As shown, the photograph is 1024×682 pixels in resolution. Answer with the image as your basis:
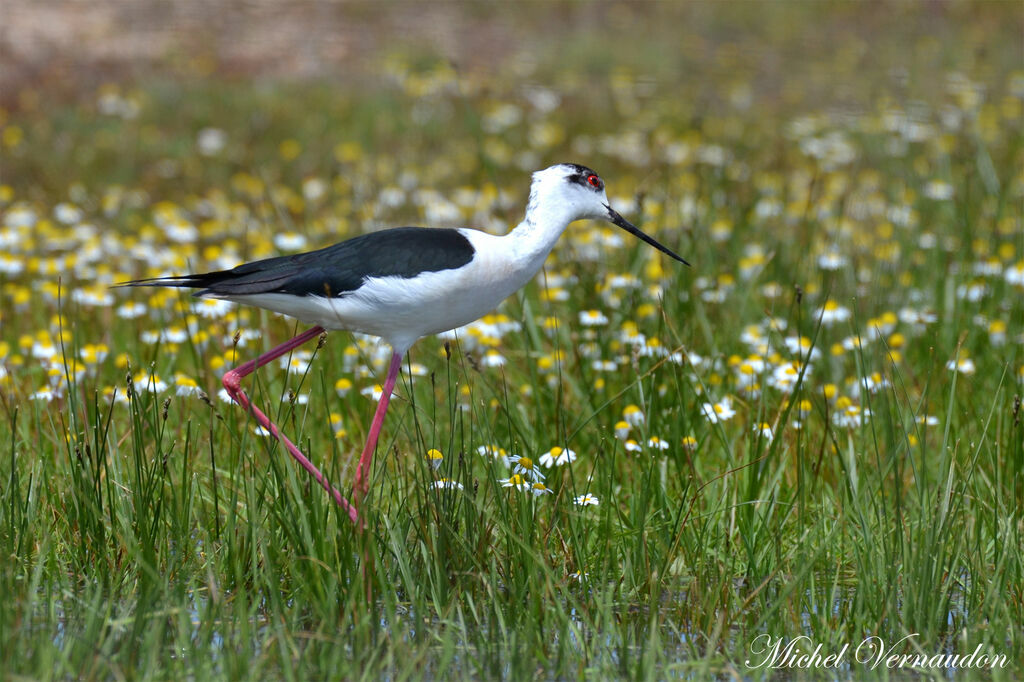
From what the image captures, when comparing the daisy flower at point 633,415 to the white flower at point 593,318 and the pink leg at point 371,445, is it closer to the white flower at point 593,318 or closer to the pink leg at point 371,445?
the white flower at point 593,318

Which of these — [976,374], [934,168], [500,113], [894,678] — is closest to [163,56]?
[500,113]

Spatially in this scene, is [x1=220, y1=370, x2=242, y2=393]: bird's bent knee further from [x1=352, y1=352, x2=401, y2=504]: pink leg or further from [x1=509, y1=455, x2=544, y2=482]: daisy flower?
[x1=509, y1=455, x2=544, y2=482]: daisy flower

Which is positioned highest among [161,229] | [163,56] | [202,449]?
[163,56]

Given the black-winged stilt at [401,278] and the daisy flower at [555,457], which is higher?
the black-winged stilt at [401,278]

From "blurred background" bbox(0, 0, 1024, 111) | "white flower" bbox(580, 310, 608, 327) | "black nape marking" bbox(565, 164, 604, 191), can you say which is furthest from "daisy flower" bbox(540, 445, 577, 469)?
"blurred background" bbox(0, 0, 1024, 111)

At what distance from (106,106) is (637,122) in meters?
4.94

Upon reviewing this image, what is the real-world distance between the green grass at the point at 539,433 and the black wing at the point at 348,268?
29 cm

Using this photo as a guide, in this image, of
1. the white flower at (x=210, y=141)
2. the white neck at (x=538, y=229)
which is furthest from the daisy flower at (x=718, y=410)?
the white flower at (x=210, y=141)

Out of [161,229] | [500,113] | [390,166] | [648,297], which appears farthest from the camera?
[500,113]

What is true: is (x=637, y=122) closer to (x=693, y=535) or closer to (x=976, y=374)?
(x=976, y=374)

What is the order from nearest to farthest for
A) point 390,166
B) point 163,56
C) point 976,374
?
point 976,374
point 390,166
point 163,56

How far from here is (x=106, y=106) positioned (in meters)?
11.6

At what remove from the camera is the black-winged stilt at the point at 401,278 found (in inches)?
146

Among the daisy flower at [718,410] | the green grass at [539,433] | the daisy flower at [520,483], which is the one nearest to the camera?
the green grass at [539,433]
